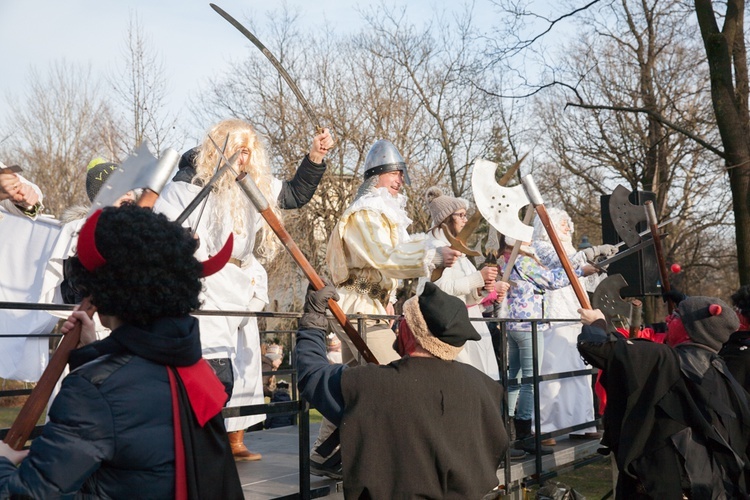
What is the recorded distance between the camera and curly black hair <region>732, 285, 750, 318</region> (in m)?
5.75

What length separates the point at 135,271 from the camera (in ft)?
7.13

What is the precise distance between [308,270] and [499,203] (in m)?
1.40

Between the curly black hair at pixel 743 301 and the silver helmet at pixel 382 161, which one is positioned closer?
the silver helmet at pixel 382 161

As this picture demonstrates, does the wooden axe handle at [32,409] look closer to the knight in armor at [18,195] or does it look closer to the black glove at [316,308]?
the black glove at [316,308]

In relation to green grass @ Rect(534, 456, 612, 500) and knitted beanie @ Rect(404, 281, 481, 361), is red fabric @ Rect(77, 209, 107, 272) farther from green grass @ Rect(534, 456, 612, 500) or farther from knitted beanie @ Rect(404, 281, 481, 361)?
green grass @ Rect(534, 456, 612, 500)

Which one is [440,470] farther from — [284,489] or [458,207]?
[458,207]

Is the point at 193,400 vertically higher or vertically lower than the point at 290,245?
lower

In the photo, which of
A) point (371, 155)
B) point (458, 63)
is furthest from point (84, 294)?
point (458, 63)

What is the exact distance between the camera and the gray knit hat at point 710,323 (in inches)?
179

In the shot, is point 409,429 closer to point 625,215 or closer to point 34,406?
point 34,406

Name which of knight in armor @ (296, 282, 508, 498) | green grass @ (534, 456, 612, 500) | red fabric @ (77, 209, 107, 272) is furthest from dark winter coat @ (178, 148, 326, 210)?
green grass @ (534, 456, 612, 500)

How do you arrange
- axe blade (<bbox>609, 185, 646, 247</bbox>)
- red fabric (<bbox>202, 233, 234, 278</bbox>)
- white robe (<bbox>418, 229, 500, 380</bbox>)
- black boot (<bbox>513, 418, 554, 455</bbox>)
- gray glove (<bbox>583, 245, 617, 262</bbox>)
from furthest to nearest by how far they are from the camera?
gray glove (<bbox>583, 245, 617, 262</bbox>) → black boot (<bbox>513, 418, 554, 455</bbox>) → axe blade (<bbox>609, 185, 646, 247</bbox>) → white robe (<bbox>418, 229, 500, 380</bbox>) → red fabric (<bbox>202, 233, 234, 278</bbox>)

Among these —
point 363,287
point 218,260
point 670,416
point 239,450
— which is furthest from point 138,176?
point 670,416

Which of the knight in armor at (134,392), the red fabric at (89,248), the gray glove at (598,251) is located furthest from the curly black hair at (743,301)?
the red fabric at (89,248)
